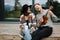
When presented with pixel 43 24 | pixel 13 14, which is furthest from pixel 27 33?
pixel 13 14

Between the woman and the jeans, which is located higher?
the woman

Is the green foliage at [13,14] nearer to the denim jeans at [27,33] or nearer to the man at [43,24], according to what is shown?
the man at [43,24]

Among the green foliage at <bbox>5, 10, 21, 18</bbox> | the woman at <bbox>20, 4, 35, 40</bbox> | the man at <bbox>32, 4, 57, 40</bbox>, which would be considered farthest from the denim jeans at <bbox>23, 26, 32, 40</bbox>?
the green foliage at <bbox>5, 10, 21, 18</bbox>

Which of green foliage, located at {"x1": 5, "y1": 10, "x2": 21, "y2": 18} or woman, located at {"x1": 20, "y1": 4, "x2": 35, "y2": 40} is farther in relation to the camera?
green foliage, located at {"x1": 5, "y1": 10, "x2": 21, "y2": 18}

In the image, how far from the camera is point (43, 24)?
734 cm

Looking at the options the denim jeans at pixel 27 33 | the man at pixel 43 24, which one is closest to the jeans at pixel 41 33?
the man at pixel 43 24

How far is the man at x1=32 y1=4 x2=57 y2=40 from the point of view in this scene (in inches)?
285

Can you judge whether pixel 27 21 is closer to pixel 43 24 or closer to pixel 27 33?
pixel 27 33

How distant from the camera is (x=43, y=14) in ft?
24.1

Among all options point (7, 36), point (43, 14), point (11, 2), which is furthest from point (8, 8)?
point (43, 14)

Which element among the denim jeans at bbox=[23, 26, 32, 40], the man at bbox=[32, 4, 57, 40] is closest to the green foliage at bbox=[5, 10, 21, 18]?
the man at bbox=[32, 4, 57, 40]

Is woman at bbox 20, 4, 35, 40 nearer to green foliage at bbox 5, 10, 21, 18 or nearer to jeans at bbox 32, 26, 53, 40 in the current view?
jeans at bbox 32, 26, 53, 40

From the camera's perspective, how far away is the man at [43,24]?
7228mm

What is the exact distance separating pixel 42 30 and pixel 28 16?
0.57 m
